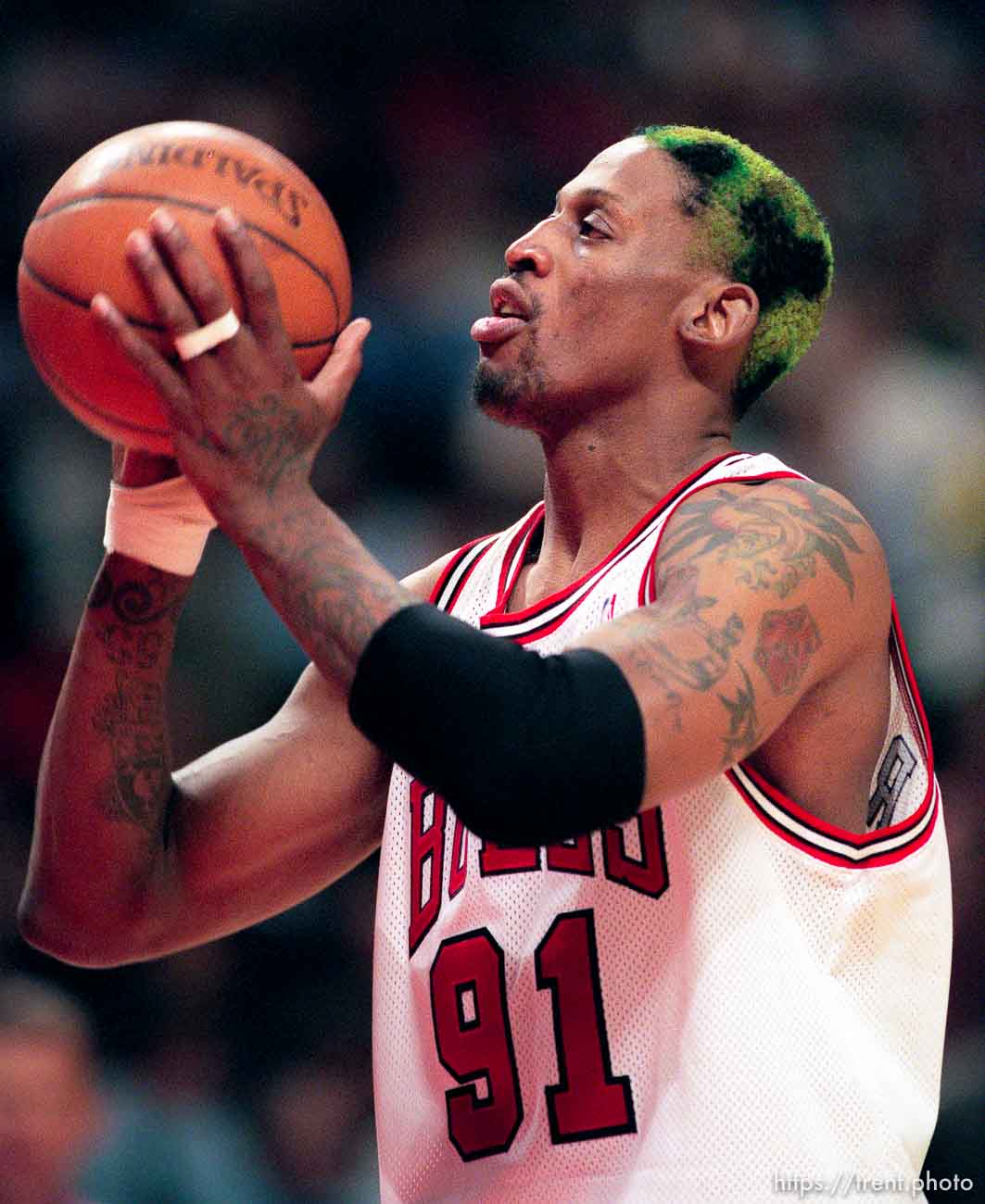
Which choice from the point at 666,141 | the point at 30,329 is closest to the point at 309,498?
the point at 30,329

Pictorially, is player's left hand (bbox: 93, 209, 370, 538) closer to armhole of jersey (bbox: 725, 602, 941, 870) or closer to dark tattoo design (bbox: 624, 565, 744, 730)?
dark tattoo design (bbox: 624, 565, 744, 730)

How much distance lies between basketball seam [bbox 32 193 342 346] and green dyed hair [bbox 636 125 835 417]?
98 cm

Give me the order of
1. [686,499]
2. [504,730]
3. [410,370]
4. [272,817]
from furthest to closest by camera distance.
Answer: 1. [410,370]
2. [272,817]
3. [686,499]
4. [504,730]

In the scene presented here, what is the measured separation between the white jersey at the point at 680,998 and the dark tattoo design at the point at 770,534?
4.3 inches

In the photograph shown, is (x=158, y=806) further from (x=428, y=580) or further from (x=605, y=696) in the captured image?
(x=605, y=696)

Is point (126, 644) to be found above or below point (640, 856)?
above

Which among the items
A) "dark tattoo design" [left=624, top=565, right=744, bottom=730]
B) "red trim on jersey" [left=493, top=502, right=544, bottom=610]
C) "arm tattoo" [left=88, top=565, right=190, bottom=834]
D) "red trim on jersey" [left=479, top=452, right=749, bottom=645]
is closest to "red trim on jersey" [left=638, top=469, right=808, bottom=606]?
"red trim on jersey" [left=479, top=452, right=749, bottom=645]

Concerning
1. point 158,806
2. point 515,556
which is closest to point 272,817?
point 158,806

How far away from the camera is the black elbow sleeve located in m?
2.02

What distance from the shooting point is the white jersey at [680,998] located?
235cm

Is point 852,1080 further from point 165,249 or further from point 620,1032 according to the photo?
point 165,249

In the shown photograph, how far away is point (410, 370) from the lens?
582 centimetres

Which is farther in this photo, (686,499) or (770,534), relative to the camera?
(686,499)

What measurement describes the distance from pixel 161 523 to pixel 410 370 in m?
3.22
